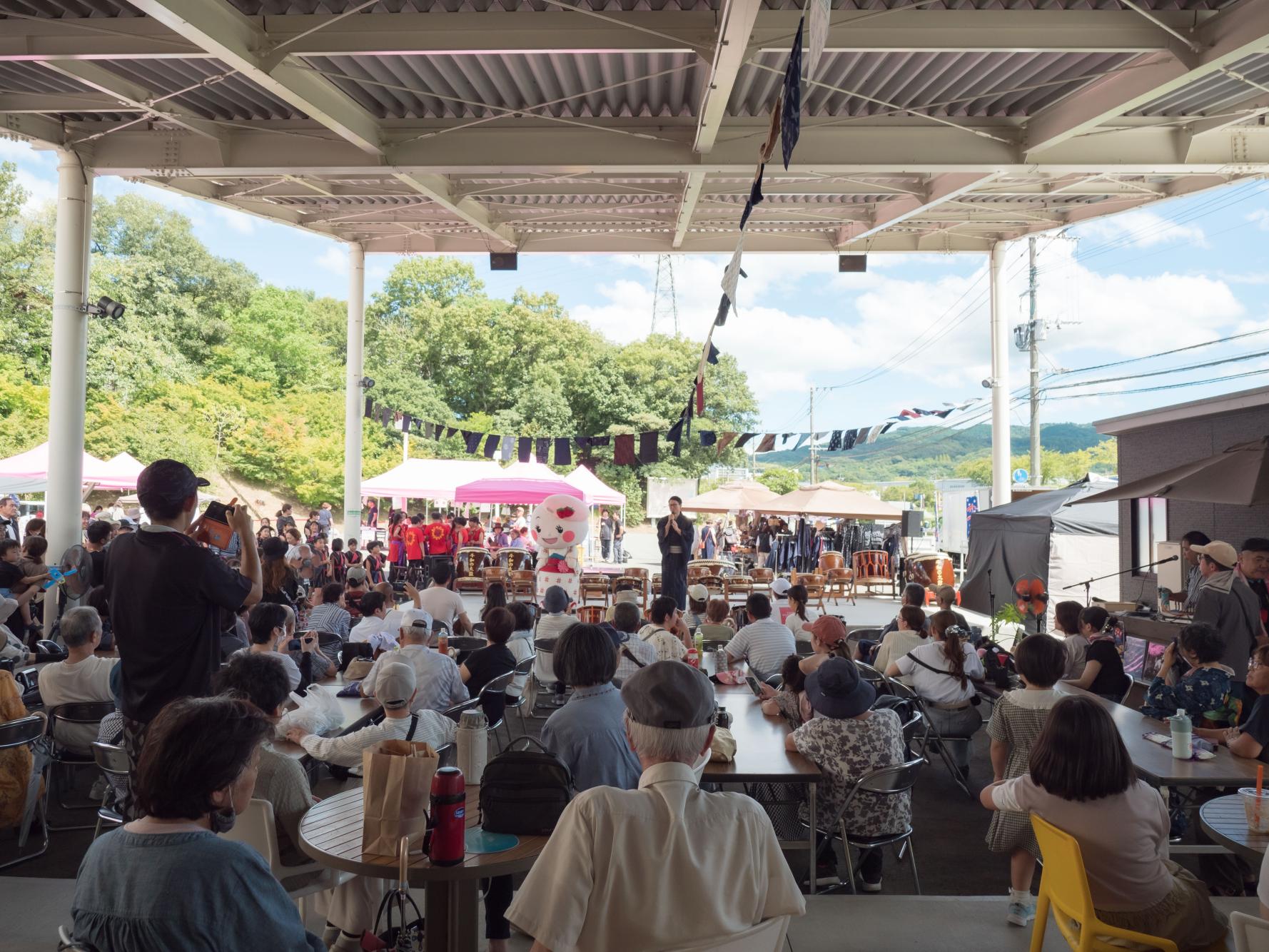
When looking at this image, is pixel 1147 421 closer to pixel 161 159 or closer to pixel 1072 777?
pixel 1072 777

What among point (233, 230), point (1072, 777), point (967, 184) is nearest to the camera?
point (1072, 777)

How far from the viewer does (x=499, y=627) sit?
5.96m

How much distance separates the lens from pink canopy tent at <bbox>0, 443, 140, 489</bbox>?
16.2m

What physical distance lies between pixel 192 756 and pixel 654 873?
3.09 feet

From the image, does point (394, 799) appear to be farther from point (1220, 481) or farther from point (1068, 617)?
point (1220, 481)

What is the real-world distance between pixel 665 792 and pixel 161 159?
1050 cm

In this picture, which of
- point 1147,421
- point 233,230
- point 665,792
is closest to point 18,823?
point 665,792

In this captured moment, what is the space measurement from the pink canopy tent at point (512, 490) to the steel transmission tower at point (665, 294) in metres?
20.4

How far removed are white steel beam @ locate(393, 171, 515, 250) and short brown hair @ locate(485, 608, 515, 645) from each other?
604 centimetres

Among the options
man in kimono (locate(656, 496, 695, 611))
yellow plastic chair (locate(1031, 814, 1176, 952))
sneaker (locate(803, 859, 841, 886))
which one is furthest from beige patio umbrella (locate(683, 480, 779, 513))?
yellow plastic chair (locate(1031, 814, 1176, 952))

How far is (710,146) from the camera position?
9.41m

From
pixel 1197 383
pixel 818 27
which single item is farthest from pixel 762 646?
pixel 1197 383

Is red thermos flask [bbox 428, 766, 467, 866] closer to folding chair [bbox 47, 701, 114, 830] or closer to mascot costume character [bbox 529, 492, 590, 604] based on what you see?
folding chair [bbox 47, 701, 114, 830]

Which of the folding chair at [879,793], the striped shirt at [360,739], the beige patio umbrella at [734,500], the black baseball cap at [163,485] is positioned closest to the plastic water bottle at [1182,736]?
the folding chair at [879,793]
